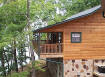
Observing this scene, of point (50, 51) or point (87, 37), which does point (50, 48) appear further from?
point (87, 37)

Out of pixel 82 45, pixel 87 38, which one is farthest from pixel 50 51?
pixel 87 38

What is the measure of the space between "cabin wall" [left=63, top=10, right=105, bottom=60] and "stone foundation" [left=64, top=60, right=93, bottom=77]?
39 centimetres

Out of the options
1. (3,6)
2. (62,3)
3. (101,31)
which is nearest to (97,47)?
(101,31)

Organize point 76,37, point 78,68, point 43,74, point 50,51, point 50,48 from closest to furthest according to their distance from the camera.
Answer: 1. point 50,48
2. point 50,51
3. point 76,37
4. point 78,68
5. point 43,74

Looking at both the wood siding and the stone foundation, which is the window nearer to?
the wood siding

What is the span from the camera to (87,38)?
34.3 ft

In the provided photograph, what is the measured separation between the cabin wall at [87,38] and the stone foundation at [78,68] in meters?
0.39

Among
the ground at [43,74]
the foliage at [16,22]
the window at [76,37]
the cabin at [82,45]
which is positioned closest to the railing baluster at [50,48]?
the cabin at [82,45]

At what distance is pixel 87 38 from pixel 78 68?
2.42m

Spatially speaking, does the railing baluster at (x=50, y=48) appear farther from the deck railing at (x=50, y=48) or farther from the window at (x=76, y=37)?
the window at (x=76, y=37)

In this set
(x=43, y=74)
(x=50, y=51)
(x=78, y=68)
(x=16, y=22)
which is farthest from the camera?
(x=43, y=74)

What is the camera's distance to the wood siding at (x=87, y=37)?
A: 1028cm

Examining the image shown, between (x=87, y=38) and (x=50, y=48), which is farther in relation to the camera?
(x=87, y=38)

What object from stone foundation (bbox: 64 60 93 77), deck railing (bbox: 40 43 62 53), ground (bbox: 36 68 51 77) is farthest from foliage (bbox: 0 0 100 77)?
stone foundation (bbox: 64 60 93 77)
